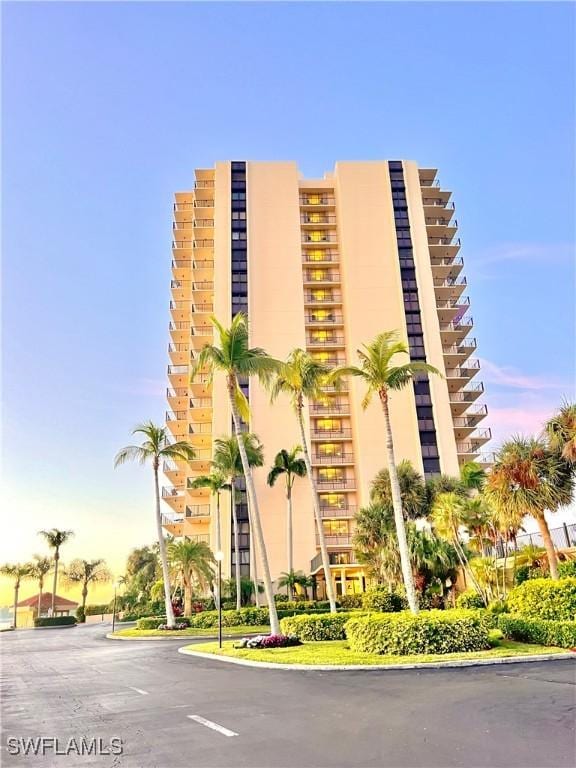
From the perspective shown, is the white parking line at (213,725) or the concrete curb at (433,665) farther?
the concrete curb at (433,665)

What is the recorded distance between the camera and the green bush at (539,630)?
632 inches

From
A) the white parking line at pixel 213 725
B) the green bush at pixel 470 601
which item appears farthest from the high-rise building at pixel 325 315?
the white parking line at pixel 213 725

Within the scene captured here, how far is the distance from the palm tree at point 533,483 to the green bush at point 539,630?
2.21 m

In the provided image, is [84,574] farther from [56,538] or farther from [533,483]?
[533,483]

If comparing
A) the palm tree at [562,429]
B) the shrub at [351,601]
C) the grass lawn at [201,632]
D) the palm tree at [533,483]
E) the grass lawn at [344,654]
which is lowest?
the grass lawn at [201,632]

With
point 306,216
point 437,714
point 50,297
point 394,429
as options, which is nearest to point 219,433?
point 394,429

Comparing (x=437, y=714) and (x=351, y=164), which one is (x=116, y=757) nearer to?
(x=437, y=714)

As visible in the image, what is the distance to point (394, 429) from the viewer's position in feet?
175

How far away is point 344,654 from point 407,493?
23485 millimetres

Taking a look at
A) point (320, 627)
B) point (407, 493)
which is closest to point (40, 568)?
point (407, 493)

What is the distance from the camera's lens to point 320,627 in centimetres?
2211

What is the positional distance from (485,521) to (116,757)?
24.5 metres

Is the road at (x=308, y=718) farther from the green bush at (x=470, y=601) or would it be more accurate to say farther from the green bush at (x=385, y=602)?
the green bush at (x=385, y=602)

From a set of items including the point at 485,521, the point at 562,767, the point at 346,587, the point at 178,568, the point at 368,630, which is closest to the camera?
the point at 562,767
